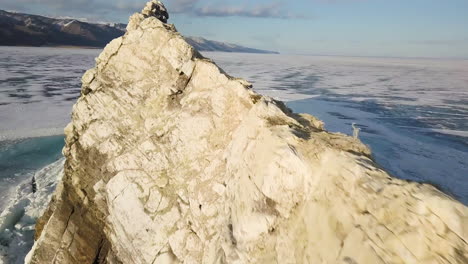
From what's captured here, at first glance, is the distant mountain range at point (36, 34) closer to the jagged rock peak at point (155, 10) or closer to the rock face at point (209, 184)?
Answer: the jagged rock peak at point (155, 10)

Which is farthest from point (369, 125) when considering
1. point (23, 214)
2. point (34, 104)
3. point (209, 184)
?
point (34, 104)

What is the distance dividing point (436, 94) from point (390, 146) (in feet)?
71.9

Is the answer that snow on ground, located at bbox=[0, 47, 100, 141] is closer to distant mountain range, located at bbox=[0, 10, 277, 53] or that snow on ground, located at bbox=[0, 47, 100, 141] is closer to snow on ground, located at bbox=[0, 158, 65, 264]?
snow on ground, located at bbox=[0, 158, 65, 264]

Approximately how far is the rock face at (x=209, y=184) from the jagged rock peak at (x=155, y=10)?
8 cm

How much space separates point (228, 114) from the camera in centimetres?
684

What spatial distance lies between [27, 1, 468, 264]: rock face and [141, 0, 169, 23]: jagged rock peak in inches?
3.2

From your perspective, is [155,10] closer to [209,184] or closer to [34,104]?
[209,184]

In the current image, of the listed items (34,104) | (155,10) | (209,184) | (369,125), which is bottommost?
(34,104)

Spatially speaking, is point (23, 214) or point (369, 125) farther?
A: point (369, 125)

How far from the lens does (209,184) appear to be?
20.9 ft

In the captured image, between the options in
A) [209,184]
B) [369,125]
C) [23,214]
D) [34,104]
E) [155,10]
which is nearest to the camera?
[209,184]

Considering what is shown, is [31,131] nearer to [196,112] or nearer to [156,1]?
[156,1]

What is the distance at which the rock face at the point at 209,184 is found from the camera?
347 centimetres

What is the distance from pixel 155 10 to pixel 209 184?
26.2ft
